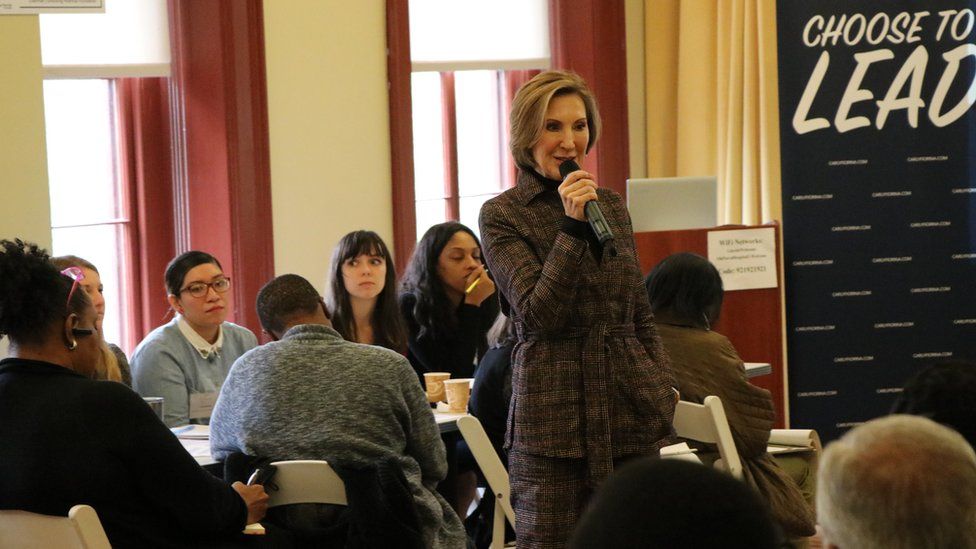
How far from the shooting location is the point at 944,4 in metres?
6.50

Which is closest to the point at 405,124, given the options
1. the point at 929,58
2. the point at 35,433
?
the point at 929,58

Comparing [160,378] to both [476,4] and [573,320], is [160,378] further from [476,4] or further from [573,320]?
[476,4]

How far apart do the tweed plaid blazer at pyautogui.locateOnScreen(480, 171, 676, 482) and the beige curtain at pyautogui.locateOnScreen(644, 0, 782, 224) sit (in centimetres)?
452

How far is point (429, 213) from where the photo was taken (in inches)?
261

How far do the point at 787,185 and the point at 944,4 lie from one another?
4.03 feet

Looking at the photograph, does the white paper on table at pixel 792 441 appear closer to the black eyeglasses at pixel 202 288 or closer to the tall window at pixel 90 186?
the black eyeglasses at pixel 202 288

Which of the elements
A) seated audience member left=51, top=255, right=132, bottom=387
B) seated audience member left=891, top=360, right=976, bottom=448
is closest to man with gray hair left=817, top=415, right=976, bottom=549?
seated audience member left=891, top=360, right=976, bottom=448

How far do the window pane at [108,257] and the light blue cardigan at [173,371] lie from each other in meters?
0.96

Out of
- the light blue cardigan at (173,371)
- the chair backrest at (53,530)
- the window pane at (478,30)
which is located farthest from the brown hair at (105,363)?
the window pane at (478,30)

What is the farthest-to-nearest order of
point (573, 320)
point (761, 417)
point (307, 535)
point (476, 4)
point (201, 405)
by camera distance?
point (476, 4)
point (201, 405)
point (761, 417)
point (307, 535)
point (573, 320)

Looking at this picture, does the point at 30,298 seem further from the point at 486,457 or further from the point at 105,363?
the point at 486,457

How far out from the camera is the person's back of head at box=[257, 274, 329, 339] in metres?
3.51

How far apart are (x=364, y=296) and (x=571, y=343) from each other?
2501 mm

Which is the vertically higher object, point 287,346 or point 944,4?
point 944,4
